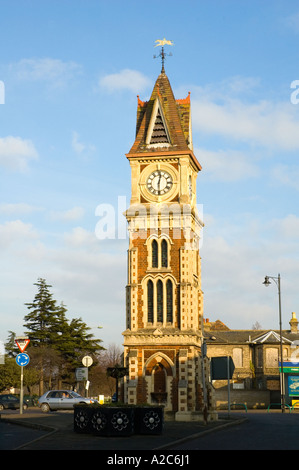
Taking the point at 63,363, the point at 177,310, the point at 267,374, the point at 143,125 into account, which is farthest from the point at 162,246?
the point at 63,363

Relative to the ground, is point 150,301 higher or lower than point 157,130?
lower

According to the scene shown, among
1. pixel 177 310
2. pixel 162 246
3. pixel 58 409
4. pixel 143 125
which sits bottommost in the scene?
pixel 58 409

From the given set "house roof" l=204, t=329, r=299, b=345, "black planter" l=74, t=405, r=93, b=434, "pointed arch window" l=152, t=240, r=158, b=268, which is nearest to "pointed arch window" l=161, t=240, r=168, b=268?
"pointed arch window" l=152, t=240, r=158, b=268

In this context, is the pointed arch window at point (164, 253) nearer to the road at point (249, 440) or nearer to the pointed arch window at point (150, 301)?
the pointed arch window at point (150, 301)

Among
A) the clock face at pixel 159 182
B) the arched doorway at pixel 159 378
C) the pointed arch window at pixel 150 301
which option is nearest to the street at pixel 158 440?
the arched doorway at pixel 159 378

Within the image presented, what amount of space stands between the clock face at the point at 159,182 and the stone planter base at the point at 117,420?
22981mm

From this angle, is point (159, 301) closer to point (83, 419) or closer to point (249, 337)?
point (83, 419)

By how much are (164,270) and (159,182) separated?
6.19 meters

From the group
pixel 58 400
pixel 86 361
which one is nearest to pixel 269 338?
pixel 58 400

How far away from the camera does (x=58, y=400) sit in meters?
45.4
